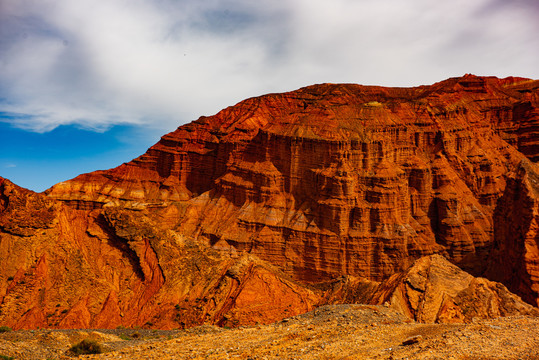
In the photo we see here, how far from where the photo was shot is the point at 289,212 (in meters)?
70.8

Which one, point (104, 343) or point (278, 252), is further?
point (278, 252)

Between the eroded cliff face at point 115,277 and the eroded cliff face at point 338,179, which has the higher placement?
the eroded cliff face at point 338,179

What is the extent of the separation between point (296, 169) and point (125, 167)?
1332 inches

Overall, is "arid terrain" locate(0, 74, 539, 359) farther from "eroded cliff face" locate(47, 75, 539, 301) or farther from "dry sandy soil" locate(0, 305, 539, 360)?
"eroded cliff face" locate(47, 75, 539, 301)

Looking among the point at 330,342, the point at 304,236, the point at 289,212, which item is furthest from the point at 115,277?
the point at 330,342

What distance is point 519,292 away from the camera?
45.3m

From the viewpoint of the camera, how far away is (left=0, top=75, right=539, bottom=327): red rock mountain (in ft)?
144

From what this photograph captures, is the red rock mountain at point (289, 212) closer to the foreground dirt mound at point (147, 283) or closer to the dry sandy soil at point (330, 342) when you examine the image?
the foreground dirt mound at point (147, 283)

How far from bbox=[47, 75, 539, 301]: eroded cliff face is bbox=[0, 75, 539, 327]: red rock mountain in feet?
0.78

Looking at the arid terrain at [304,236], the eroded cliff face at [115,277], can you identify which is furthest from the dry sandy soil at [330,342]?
the eroded cliff face at [115,277]

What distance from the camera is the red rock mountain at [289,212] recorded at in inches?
1731

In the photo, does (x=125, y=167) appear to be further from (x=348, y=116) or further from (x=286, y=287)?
(x=286, y=287)

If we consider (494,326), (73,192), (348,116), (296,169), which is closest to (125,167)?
(73,192)

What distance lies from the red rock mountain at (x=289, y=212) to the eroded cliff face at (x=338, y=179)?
0.24 meters
